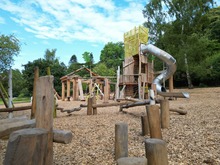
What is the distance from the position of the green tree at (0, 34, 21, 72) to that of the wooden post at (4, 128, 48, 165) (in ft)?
46.2

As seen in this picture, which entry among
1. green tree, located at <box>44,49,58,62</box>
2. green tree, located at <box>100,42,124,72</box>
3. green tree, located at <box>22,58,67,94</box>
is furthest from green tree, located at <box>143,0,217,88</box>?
green tree, located at <box>44,49,58,62</box>

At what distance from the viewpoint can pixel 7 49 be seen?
1513 centimetres

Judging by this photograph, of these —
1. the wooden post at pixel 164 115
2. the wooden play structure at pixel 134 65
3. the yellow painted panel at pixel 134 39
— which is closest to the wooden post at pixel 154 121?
the wooden post at pixel 164 115

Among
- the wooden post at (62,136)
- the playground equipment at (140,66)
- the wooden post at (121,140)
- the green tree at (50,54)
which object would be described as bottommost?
the wooden post at (121,140)

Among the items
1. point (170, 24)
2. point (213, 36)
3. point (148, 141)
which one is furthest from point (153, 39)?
point (148, 141)

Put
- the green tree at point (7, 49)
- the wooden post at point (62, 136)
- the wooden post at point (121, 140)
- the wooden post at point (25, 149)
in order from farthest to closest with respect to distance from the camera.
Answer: the green tree at point (7, 49)
the wooden post at point (121, 140)
the wooden post at point (62, 136)
the wooden post at point (25, 149)

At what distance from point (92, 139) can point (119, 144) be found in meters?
1.38

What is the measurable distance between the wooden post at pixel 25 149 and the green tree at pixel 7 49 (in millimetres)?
14074

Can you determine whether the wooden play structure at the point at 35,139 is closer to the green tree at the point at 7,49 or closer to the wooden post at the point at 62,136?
the wooden post at the point at 62,136

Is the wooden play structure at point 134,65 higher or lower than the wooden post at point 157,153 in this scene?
higher

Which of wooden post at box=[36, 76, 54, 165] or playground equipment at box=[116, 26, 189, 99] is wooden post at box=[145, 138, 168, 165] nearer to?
wooden post at box=[36, 76, 54, 165]

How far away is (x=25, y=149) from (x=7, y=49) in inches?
620

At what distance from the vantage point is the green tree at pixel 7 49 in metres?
14.2

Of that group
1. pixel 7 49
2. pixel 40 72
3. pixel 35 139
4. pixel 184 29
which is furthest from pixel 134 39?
pixel 40 72
